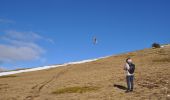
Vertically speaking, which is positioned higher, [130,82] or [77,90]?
[130,82]

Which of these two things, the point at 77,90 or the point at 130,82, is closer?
the point at 130,82

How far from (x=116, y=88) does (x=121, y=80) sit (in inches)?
287

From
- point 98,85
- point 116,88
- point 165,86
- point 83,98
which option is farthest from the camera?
point 98,85

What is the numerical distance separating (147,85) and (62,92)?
1125cm

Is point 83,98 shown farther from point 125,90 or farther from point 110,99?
point 125,90

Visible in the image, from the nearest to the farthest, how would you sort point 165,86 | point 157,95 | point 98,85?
point 157,95 → point 165,86 → point 98,85

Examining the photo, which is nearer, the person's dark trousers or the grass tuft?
the person's dark trousers

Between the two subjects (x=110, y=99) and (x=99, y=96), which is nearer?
(x=110, y=99)

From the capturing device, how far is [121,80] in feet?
160

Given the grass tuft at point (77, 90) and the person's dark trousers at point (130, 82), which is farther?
the grass tuft at point (77, 90)

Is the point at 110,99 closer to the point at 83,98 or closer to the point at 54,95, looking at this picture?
the point at 83,98

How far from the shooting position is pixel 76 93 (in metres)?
40.3

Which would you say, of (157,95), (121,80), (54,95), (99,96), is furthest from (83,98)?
(121,80)

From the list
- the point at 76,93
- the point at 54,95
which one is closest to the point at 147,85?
the point at 76,93
